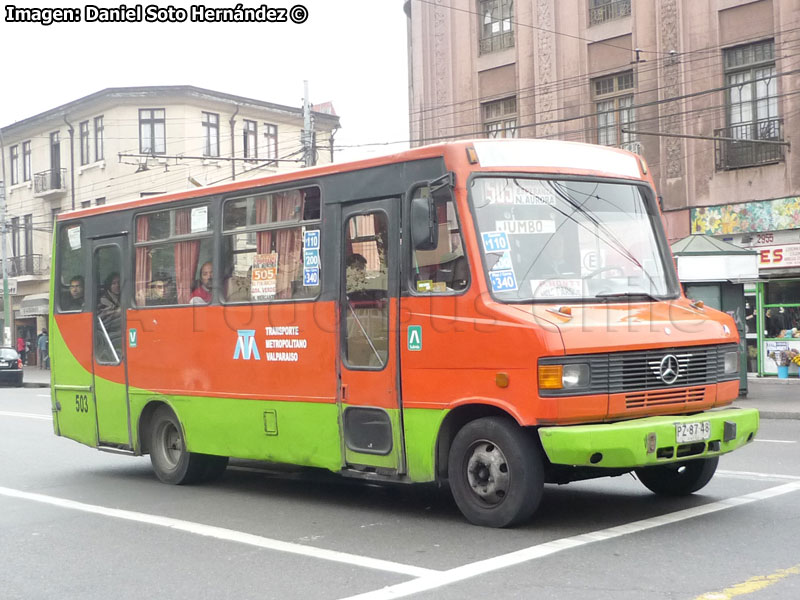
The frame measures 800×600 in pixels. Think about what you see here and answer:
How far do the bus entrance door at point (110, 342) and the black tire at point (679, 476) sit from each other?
562 cm

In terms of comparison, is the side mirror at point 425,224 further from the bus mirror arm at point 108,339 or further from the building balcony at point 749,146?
the building balcony at point 749,146

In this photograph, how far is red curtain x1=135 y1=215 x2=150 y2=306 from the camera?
1143 cm

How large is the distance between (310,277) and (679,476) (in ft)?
11.5

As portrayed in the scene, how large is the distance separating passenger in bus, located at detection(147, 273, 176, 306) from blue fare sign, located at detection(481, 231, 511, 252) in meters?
4.28

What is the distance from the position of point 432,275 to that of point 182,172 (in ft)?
131

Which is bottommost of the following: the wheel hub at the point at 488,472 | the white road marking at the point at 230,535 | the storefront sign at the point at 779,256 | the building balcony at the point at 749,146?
the white road marking at the point at 230,535

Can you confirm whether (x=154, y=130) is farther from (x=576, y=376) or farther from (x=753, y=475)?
(x=576, y=376)

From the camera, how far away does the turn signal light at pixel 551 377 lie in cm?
730

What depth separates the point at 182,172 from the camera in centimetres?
4644

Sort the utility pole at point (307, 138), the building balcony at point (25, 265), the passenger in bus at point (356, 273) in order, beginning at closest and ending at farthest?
1. the passenger in bus at point (356, 273)
2. the utility pole at point (307, 138)
3. the building balcony at point (25, 265)

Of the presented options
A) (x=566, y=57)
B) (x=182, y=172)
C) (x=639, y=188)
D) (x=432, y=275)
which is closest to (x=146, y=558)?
(x=432, y=275)

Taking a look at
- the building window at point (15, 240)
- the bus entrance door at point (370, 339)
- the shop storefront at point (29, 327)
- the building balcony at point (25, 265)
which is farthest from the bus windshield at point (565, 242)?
the building window at point (15, 240)

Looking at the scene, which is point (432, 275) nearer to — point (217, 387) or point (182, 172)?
point (217, 387)

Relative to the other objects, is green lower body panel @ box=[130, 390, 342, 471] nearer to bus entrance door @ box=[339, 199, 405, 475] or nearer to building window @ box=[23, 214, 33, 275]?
bus entrance door @ box=[339, 199, 405, 475]
